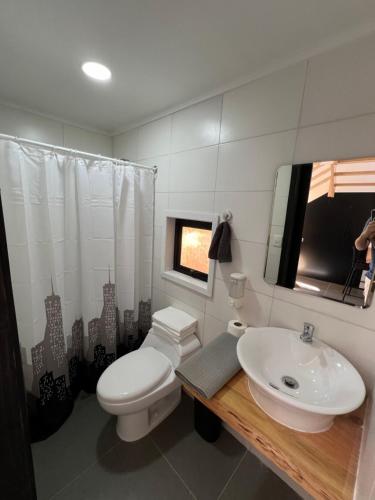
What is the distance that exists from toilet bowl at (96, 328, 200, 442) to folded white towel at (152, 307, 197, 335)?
0.12 meters

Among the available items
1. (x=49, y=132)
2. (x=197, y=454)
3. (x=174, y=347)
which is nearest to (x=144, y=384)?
(x=174, y=347)

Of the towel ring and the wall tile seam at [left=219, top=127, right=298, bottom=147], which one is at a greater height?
the wall tile seam at [left=219, top=127, right=298, bottom=147]

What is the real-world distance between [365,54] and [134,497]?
2.35 m

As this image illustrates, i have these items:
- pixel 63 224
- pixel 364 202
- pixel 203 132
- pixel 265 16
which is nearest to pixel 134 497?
pixel 63 224

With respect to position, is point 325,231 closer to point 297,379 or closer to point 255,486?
point 297,379

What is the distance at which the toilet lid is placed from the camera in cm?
122

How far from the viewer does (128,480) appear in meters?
1.19

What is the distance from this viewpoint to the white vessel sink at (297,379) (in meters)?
0.74

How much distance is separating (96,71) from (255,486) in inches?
100

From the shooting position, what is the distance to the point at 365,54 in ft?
2.80

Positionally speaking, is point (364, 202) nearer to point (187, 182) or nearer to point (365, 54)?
point (365, 54)

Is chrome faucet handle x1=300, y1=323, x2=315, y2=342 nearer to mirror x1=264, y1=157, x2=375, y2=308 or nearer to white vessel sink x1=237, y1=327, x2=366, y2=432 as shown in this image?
white vessel sink x1=237, y1=327, x2=366, y2=432

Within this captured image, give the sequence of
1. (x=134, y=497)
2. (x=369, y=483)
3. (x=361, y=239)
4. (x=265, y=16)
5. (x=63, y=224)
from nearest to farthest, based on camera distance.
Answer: (x=369, y=483) < (x=265, y=16) < (x=361, y=239) < (x=134, y=497) < (x=63, y=224)

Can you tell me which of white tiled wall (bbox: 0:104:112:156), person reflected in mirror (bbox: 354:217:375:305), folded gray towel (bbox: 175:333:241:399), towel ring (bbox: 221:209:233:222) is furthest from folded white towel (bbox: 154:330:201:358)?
white tiled wall (bbox: 0:104:112:156)
